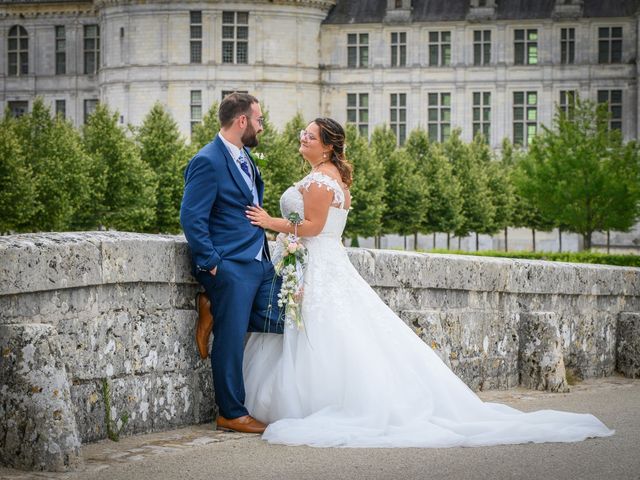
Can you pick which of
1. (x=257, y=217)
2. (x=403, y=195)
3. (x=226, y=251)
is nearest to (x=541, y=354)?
(x=257, y=217)

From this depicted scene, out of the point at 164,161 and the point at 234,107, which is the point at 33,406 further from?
the point at 164,161

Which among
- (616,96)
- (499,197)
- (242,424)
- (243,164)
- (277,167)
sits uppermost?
(616,96)

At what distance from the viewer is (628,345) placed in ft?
40.3

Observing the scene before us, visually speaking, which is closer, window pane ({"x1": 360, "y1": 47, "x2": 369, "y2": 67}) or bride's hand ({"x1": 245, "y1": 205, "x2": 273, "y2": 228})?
bride's hand ({"x1": 245, "y1": 205, "x2": 273, "y2": 228})

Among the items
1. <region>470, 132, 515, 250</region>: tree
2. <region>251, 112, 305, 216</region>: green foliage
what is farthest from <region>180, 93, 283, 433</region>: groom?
<region>470, 132, 515, 250</region>: tree

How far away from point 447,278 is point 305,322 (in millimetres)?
2043

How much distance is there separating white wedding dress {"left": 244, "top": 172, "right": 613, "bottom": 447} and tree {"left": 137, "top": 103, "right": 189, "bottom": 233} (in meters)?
38.9

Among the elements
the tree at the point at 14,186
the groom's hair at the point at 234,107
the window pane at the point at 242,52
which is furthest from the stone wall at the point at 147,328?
the window pane at the point at 242,52

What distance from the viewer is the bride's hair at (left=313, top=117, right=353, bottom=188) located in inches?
347

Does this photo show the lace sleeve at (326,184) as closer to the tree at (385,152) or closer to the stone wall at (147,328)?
the stone wall at (147,328)

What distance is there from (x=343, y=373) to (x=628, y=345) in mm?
4612

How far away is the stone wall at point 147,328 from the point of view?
22.9ft

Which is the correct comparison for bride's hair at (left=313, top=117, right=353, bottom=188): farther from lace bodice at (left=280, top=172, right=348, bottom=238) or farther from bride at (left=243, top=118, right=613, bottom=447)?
lace bodice at (left=280, top=172, right=348, bottom=238)

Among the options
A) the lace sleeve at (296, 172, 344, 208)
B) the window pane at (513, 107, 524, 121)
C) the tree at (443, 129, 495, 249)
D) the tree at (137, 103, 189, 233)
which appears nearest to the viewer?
the lace sleeve at (296, 172, 344, 208)
